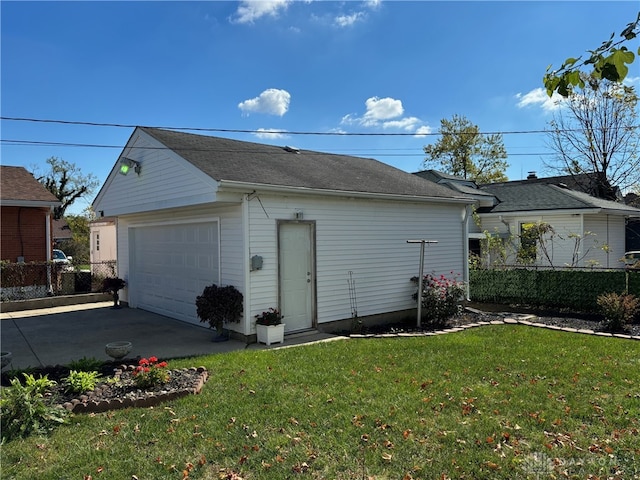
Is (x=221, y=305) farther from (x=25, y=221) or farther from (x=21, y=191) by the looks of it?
(x=21, y=191)

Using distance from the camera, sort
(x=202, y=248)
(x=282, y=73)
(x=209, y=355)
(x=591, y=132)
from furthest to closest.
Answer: (x=591, y=132) < (x=282, y=73) < (x=202, y=248) < (x=209, y=355)

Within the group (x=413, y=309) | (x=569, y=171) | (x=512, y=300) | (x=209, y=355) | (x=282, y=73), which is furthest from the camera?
(x=569, y=171)

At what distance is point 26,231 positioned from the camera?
1502 cm

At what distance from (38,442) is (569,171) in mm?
28240

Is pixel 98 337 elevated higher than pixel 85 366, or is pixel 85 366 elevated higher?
pixel 85 366

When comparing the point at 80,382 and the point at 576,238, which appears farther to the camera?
the point at 576,238

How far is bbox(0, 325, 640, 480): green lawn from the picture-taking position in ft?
11.1

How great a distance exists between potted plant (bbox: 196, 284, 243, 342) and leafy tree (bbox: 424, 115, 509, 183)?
3176 cm

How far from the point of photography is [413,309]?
420 inches

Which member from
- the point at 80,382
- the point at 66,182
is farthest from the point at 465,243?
the point at 66,182

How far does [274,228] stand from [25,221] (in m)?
11.6

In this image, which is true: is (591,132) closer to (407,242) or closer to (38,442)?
(407,242)

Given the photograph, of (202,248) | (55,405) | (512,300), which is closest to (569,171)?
(512,300)

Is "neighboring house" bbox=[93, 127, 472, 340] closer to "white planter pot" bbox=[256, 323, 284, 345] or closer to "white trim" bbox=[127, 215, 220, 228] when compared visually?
"white trim" bbox=[127, 215, 220, 228]
